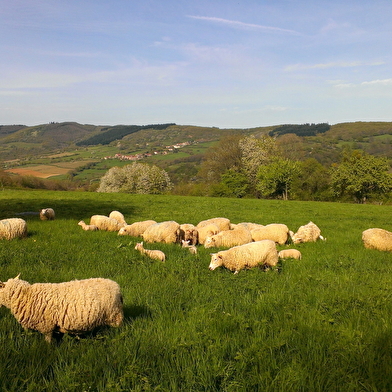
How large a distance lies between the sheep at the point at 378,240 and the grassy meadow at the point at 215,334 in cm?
351

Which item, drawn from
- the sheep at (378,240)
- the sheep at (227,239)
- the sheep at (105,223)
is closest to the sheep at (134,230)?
the sheep at (105,223)

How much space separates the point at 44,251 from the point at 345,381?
27.5 ft

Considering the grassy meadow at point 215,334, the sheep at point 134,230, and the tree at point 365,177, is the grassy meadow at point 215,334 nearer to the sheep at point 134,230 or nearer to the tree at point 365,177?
the sheep at point 134,230

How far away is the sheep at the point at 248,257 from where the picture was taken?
27.1 ft

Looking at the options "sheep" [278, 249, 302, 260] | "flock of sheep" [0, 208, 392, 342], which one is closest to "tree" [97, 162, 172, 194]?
"flock of sheep" [0, 208, 392, 342]

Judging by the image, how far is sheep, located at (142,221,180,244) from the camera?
1154 centimetres

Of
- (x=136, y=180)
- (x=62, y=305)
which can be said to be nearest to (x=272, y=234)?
(x=62, y=305)

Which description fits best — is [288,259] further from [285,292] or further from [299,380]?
[299,380]

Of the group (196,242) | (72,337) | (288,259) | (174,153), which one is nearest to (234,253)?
(288,259)

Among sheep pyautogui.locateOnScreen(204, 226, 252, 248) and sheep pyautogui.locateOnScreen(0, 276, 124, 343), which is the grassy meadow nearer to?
sheep pyautogui.locateOnScreen(0, 276, 124, 343)

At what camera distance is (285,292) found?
604 cm

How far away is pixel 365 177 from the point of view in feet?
165

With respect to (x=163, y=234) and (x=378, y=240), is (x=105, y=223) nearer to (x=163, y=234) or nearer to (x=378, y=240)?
(x=163, y=234)

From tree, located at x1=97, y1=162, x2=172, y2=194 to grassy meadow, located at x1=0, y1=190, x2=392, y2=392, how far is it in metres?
63.6
